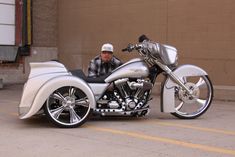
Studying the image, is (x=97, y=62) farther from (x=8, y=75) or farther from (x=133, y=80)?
(x=8, y=75)

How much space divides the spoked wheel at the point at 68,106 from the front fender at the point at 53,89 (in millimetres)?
71

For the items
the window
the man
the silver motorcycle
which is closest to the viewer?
the silver motorcycle

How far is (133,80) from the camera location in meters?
8.39

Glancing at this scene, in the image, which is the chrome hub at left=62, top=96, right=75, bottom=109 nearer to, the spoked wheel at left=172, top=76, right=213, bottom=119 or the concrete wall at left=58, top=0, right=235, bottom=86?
the spoked wheel at left=172, top=76, right=213, bottom=119

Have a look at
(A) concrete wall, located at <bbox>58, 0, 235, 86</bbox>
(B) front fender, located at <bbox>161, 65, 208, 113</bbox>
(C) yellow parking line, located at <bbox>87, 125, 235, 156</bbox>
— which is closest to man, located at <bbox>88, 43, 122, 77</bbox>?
(B) front fender, located at <bbox>161, 65, 208, 113</bbox>

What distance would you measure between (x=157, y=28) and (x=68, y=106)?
20.6 ft

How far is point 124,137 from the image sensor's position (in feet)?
22.9

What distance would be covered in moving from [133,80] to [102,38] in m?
6.83

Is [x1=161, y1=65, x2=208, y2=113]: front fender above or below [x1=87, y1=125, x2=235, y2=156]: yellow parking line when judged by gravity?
above

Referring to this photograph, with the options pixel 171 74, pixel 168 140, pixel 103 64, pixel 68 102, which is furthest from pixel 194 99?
pixel 68 102

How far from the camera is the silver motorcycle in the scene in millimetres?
7680

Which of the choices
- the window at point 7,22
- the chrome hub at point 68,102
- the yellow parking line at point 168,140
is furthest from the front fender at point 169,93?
the window at point 7,22

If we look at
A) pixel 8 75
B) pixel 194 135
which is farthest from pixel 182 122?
pixel 8 75

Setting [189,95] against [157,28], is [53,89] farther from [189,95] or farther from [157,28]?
[157,28]
